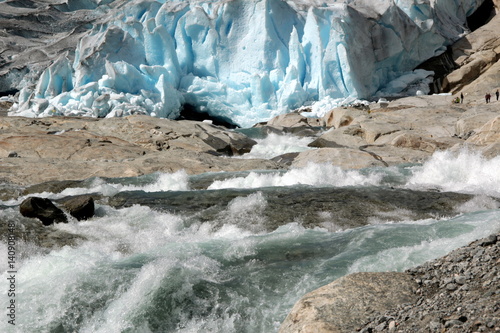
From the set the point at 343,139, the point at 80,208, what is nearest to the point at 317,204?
the point at 80,208

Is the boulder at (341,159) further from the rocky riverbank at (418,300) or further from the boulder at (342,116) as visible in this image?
the rocky riverbank at (418,300)

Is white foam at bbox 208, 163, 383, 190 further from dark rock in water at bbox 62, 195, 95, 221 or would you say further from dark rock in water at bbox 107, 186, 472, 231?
dark rock in water at bbox 62, 195, 95, 221

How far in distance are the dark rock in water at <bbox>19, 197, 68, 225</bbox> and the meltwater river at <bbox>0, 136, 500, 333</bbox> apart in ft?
0.54

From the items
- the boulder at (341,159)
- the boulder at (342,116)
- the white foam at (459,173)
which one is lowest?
the boulder at (342,116)

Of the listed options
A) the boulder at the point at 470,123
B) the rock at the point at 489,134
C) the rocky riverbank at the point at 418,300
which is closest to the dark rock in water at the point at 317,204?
the rocky riverbank at the point at 418,300

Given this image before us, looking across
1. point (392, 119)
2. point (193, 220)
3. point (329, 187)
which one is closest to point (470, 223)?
point (329, 187)

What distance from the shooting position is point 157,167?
35.5 ft

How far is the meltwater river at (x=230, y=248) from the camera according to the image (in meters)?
3.95

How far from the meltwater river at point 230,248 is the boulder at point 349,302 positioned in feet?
2.01

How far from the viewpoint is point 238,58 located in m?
23.7

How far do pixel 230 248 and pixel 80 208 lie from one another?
8.27 ft

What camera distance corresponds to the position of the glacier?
2164cm

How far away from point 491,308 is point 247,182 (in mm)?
7018

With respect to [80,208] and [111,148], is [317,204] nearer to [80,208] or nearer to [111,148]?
[80,208]
